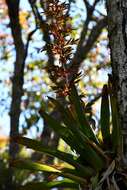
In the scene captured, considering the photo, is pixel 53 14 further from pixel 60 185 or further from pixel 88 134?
pixel 60 185

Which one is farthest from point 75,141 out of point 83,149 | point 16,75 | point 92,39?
point 92,39

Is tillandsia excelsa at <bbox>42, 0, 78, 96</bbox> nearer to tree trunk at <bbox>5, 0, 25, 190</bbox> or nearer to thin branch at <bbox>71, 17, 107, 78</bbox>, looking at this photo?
tree trunk at <bbox>5, 0, 25, 190</bbox>

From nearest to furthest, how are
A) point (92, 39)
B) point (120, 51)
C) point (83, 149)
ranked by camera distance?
point (120, 51) → point (83, 149) → point (92, 39)

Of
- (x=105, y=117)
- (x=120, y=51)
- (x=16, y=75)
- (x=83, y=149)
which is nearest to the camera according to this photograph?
(x=120, y=51)

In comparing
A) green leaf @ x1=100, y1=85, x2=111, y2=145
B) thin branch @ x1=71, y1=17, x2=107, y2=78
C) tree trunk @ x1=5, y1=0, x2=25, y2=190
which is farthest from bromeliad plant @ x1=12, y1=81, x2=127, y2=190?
thin branch @ x1=71, y1=17, x2=107, y2=78

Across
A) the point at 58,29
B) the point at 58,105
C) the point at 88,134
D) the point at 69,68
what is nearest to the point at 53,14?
the point at 58,29

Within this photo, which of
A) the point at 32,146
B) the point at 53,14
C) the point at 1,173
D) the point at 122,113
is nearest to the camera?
the point at 122,113

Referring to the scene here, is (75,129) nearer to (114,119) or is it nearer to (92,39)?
(114,119)
